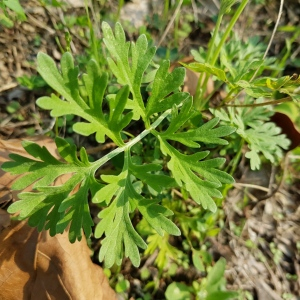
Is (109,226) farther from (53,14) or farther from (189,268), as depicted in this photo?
(53,14)

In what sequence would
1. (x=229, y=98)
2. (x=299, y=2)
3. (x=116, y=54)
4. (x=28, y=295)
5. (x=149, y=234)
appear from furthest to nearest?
(x=299, y=2) < (x=149, y=234) < (x=229, y=98) < (x=28, y=295) < (x=116, y=54)

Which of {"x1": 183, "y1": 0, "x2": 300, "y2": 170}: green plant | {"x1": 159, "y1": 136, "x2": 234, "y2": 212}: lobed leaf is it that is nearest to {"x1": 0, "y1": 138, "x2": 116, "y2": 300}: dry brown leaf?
{"x1": 159, "y1": 136, "x2": 234, "y2": 212}: lobed leaf

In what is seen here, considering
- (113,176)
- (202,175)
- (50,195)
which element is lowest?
(50,195)

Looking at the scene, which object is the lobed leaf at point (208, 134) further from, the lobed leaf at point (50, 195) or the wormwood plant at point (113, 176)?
the lobed leaf at point (50, 195)

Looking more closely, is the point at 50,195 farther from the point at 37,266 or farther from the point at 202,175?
the point at 202,175

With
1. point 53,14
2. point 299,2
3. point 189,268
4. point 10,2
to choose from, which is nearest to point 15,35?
point 53,14

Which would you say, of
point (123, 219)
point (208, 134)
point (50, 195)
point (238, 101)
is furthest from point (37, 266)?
point (238, 101)

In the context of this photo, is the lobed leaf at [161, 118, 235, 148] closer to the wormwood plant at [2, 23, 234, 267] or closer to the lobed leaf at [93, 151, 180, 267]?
the wormwood plant at [2, 23, 234, 267]

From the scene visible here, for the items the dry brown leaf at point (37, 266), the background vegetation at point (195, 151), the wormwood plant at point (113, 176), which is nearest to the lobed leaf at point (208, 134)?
the wormwood plant at point (113, 176)

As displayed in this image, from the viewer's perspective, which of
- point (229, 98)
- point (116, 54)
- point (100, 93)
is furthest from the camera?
point (229, 98)
